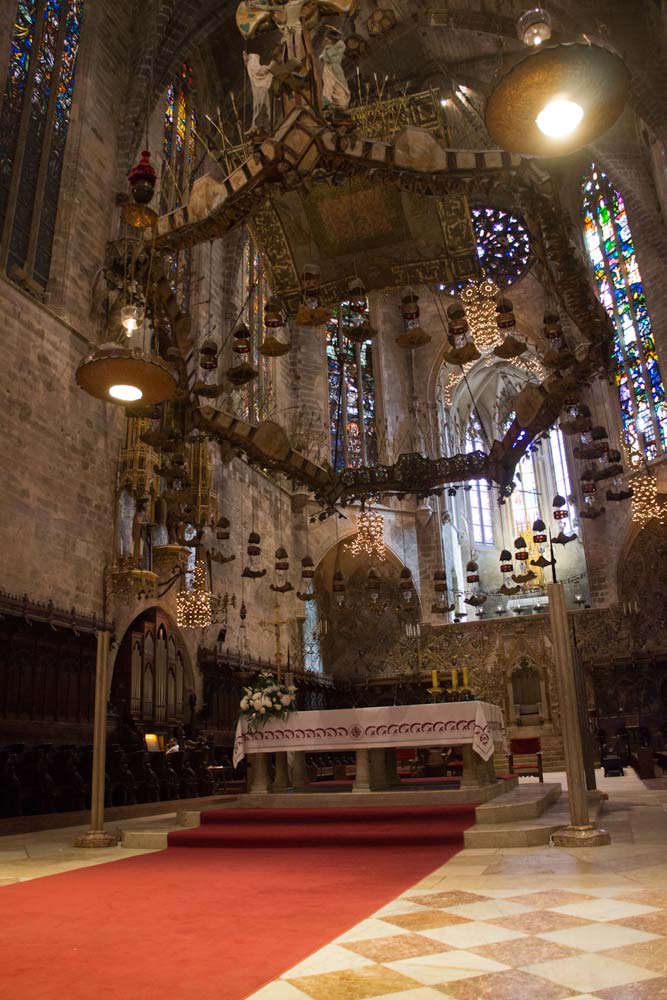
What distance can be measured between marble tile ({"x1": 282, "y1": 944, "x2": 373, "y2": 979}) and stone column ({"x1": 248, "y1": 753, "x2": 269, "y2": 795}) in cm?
646

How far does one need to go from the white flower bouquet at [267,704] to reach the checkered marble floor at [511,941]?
4.27 m

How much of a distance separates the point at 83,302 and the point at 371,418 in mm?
13886

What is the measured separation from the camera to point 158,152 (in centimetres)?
1745

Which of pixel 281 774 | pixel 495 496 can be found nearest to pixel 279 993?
pixel 281 774

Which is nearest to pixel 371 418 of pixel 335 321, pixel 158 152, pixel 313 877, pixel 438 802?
pixel 335 321

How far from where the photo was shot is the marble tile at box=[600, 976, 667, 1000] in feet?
8.77

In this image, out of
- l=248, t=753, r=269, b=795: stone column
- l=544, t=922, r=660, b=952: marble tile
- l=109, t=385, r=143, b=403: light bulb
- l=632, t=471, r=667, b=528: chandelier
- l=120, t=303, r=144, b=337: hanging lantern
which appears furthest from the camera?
l=632, t=471, r=667, b=528: chandelier

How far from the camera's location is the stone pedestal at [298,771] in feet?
35.7

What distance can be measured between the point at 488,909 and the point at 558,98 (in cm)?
435

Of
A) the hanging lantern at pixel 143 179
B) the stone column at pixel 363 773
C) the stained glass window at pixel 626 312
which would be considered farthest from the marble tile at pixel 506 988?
the stained glass window at pixel 626 312

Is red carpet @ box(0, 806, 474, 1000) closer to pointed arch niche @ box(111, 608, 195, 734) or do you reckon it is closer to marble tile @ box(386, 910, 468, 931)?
marble tile @ box(386, 910, 468, 931)

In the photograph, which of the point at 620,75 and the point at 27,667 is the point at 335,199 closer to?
the point at 620,75

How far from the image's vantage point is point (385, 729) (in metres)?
9.12

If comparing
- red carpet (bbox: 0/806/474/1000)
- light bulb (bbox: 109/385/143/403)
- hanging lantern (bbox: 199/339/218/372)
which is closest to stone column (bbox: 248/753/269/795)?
red carpet (bbox: 0/806/474/1000)
